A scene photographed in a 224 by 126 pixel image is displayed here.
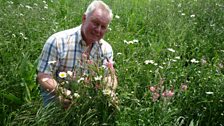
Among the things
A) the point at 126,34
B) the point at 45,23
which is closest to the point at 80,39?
the point at 45,23

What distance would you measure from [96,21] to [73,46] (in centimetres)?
28

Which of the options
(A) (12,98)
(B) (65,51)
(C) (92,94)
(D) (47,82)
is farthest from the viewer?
(A) (12,98)

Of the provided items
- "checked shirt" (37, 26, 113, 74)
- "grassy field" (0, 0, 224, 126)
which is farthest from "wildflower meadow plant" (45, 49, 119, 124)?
"checked shirt" (37, 26, 113, 74)

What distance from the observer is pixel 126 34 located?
20.3 feet

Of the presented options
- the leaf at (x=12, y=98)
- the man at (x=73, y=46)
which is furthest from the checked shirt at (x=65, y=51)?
the leaf at (x=12, y=98)

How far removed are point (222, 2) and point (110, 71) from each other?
15.4 feet

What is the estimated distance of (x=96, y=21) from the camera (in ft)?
12.1

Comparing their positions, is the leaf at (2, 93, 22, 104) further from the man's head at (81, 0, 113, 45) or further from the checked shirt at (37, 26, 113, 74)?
the man's head at (81, 0, 113, 45)

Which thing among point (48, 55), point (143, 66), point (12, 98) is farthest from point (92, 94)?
point (143, 66)

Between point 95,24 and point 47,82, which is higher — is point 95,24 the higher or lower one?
the higher one

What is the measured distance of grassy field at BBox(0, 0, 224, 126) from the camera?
320cm

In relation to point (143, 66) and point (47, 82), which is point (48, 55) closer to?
point (47, 82)

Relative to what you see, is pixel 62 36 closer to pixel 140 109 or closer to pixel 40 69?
pixel 40 69

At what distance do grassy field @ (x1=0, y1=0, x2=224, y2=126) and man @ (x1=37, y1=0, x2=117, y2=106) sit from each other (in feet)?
0.85
